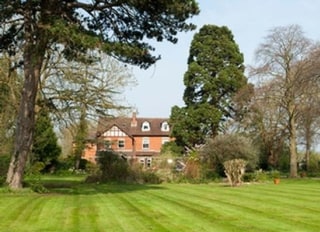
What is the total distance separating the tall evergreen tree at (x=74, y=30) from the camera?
18859mm

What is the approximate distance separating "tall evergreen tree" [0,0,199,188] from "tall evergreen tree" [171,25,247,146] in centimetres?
3090

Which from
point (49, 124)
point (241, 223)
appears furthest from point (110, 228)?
point (49, 124)

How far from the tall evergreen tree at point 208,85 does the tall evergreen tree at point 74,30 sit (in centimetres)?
3090

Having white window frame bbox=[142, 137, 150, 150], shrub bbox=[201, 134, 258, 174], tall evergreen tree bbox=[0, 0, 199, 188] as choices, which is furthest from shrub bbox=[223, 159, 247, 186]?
white window frame bbox=[142, 137, 150, 150]

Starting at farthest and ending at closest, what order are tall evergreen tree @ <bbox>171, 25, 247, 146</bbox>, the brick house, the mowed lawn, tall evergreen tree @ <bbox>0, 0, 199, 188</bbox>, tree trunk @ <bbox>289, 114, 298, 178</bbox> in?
1. the brick house
2. tall evergreen tree @ <bbox>171, 25, 247, 146</bbox>
3. tree trunk @ <bbox>289, 114, 298, 178</bbox>
4. tall evergreen tree @ <bbox>0, 0, 199, 188</bbox>
5. the mowed lawn

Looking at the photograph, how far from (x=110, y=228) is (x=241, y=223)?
2.96 meters

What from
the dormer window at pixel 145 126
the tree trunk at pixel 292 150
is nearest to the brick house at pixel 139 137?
the dormer window at pixel 145 126

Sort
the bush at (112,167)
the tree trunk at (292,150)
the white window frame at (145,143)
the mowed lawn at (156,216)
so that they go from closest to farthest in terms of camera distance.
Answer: the mowed lawn at (156,216) < the bush at (112,167) < the tree trunk at (292,150) < the white window frame at (145,143)

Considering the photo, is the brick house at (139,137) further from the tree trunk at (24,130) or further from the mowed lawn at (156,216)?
the mowed lawn at (156,216)

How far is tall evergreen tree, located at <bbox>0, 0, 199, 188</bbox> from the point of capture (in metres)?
18.9

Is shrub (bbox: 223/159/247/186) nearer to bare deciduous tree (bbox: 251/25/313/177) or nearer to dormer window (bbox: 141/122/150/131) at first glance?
bare deciduous tree (bbox: 251/25/313/177)

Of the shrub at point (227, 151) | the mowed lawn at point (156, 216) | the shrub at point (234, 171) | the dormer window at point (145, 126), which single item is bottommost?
the mowed lawn at point (156, 216)

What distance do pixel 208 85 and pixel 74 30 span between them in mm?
35674

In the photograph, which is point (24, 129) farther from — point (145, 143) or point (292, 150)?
point (145, 143)
